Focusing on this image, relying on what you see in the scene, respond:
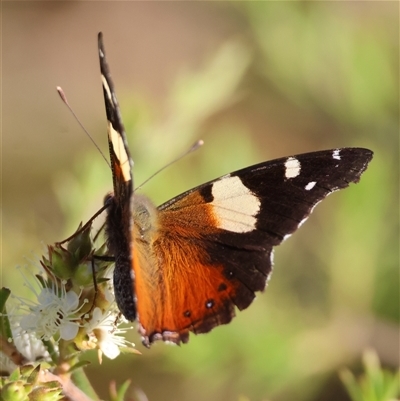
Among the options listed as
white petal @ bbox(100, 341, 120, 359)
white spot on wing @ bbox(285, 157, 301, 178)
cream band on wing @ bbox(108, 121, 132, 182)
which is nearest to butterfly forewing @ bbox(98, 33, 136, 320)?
cream band on wing @ bbox(108, 121, 132, 182)

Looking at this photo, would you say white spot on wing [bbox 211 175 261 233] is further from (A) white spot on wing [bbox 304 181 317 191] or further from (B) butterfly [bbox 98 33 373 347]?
(A) white spot on wing [bbox 304 181 317 191]

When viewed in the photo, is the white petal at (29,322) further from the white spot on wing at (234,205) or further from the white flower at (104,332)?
the white spot on wing at (234,205)

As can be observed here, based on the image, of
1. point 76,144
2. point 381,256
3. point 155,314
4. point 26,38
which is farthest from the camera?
point 26,38

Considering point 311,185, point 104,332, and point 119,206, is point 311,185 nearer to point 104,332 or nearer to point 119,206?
point 119,206

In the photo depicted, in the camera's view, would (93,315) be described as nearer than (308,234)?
Yes

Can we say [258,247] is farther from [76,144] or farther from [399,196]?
[76,144]

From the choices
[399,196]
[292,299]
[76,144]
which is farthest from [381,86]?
[76,144]

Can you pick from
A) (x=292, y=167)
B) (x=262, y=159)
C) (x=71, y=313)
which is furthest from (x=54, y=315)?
(x=262, y=159)
